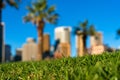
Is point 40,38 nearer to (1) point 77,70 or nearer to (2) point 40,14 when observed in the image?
(2) point 40,14

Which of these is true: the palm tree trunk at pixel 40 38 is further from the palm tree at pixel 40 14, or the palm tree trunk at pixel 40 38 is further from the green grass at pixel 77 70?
the green grass at pixel 77 70

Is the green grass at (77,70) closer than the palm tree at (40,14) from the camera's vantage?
Yes

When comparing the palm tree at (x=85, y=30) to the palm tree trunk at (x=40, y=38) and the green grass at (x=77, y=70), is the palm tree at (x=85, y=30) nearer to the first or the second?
the palm tree trunk at (x=40, y=38)

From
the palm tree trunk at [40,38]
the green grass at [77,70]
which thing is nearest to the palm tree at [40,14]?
the palm tree trunk at [40,38]

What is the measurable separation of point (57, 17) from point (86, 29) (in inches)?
955

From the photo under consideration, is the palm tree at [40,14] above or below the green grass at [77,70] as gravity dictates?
above

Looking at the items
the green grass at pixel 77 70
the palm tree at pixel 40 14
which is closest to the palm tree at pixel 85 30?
the palm tree at pixel 40 14

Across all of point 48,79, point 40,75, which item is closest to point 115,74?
point 48,79

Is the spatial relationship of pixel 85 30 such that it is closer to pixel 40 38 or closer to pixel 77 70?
pixel 40 38

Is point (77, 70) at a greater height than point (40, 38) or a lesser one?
lesser

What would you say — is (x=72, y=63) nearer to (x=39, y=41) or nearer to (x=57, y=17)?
(x=39, y=41)

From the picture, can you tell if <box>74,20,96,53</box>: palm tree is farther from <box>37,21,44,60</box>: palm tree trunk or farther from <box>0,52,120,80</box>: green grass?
<box>0,52,120,80</box>: green grass

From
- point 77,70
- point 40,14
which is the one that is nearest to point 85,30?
point 40,14

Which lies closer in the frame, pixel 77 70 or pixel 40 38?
pixel 77 70
